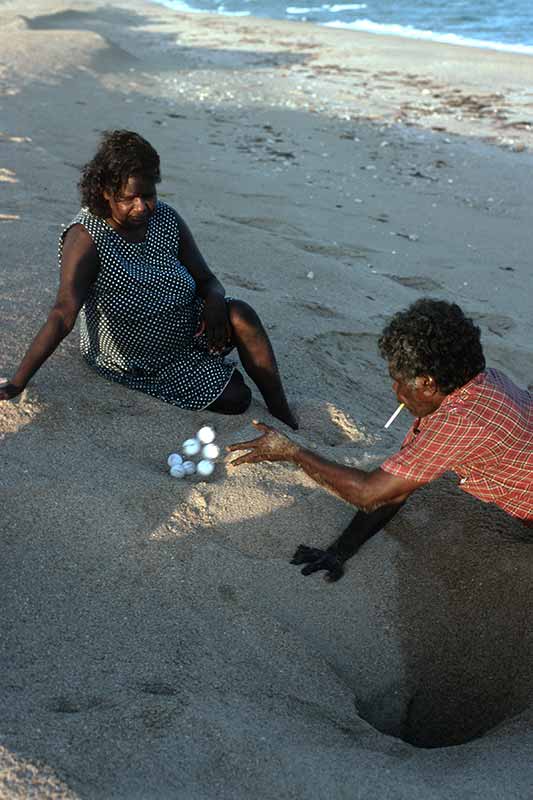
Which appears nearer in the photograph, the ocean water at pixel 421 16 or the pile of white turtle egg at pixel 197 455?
the pile of white turtle egg at pixel 197 455

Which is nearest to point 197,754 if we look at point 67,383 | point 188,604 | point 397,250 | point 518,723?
point 188,604

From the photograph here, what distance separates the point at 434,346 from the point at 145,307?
1426mm

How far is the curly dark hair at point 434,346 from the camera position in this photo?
2.44 m

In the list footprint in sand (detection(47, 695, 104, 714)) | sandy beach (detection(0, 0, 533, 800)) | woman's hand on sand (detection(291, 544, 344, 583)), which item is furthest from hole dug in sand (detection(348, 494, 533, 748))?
footprint in sand (detection(47, 695, 104, 714))

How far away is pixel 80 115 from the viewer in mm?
9320

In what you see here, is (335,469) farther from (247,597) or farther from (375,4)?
(375,4)

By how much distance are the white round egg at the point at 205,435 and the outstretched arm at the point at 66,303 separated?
0.64m

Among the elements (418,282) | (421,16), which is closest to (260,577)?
(418,282)

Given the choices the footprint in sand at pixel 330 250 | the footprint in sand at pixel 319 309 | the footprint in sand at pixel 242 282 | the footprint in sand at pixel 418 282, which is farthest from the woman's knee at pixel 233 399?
the footprint in sand at pixel 330 250

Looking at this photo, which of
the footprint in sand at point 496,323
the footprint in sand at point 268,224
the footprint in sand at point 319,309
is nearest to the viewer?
the footprint in sand at point 319,309

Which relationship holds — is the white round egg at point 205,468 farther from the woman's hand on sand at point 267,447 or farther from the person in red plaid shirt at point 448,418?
the person in red plaid shirt at point 448,418

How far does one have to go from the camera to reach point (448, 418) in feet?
8.14

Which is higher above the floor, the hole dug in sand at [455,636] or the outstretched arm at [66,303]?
the outstretched arm at [66,303]

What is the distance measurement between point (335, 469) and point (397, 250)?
3.78 m
